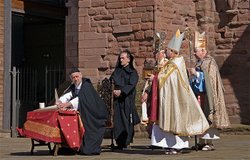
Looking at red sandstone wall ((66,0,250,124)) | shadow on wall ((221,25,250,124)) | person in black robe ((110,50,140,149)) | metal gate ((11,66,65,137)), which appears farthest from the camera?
metal gate ((11,66,65,137))

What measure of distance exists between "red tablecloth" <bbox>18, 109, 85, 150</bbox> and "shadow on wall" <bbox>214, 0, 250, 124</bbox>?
9300 millimetres

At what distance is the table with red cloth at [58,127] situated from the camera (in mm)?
10773

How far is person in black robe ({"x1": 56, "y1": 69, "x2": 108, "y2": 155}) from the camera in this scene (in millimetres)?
11000

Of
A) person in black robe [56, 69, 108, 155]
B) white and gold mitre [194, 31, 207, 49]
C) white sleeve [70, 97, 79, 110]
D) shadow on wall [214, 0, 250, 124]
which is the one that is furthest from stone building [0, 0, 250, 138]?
white sleeve [70, 97, 79, 110]

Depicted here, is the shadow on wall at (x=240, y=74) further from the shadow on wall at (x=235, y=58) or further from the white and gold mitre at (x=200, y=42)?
the white and gold mitre at (x=200, y=42)

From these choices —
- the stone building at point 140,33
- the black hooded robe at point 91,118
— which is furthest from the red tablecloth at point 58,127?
the stone building at point 140,33

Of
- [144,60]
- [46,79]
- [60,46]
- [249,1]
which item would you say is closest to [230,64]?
[249,1]

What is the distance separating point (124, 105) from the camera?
40.4ft

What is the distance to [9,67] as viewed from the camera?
2045 cm

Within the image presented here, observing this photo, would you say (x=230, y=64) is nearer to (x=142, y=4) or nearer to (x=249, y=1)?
(x=249, y=1)

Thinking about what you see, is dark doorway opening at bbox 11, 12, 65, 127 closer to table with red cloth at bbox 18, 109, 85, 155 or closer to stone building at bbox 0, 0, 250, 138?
stone building at bbox 0, 0, 250, 138

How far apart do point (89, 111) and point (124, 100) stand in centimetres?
139

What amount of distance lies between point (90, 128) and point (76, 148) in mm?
371

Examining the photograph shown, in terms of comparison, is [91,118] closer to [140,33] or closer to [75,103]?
[75,103]
